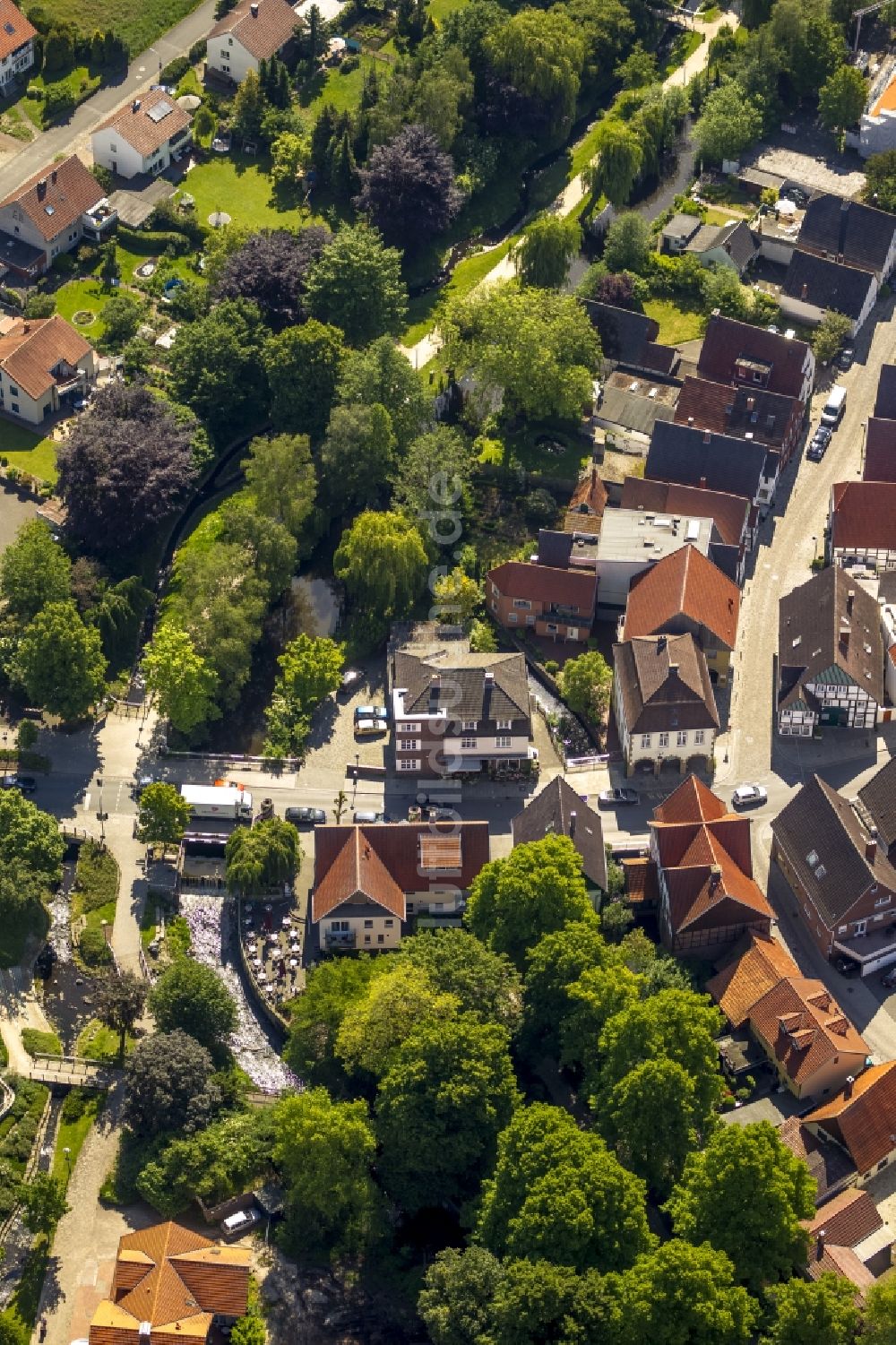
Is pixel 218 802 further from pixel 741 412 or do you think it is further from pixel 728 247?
pixel 728 247

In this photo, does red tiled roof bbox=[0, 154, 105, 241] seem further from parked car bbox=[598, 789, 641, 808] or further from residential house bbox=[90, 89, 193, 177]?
parked car bbox=[598, 789, 641, 808]

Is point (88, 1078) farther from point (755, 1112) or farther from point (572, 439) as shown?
point (572, 439)

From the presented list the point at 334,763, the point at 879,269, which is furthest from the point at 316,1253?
the point at 879,269

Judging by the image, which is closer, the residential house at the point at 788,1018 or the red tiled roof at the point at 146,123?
the residential house at the point at 788,1018

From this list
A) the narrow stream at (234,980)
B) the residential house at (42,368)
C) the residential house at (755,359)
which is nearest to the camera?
the narrow stream at (234,980)

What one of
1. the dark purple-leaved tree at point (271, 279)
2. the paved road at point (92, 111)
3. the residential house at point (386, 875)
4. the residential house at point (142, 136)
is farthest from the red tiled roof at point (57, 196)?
the residential house at point (386, 875)

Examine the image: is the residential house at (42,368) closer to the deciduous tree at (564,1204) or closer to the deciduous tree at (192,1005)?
the deciduous tree at (192,1005)

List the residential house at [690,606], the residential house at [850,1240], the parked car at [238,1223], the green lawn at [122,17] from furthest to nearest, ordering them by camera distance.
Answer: the green lawn at [122,17] < the residential house at [690,606] < the parked car at [238,1223] < the residential house at [850,1240]
